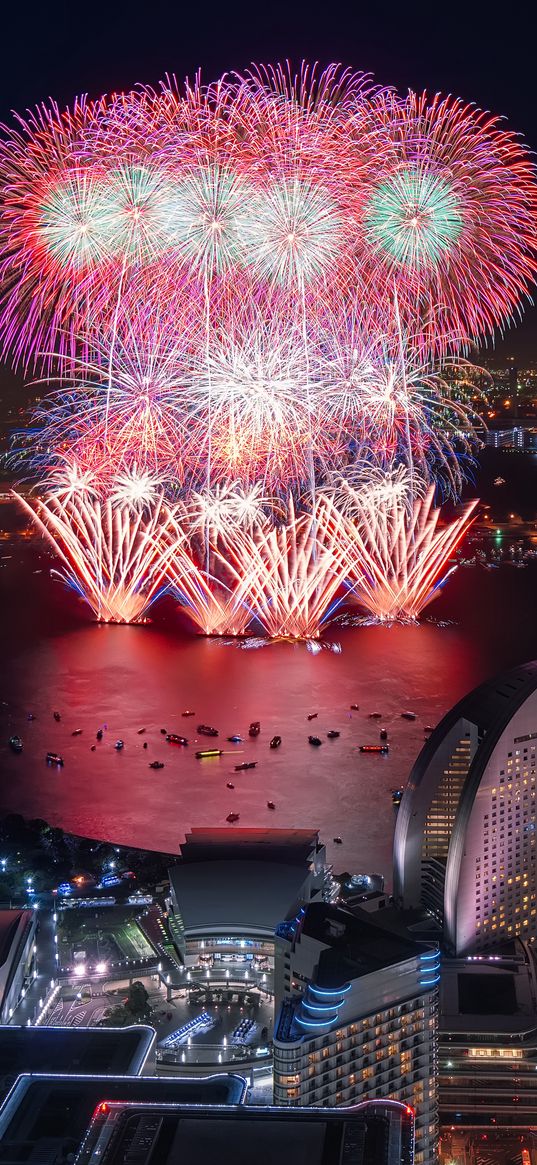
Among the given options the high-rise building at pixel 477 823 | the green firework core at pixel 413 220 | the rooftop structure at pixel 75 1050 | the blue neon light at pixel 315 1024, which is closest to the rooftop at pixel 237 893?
the high-rise building at pixel 477 823

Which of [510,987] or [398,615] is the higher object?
[398,615]

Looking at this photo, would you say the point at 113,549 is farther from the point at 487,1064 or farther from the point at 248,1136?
the point at 248,1136

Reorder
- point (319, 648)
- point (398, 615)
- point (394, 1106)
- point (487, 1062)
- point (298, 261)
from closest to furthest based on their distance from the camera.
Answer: point (394, 1106), point (487, 1062), point (298, 261), point (319, 648), point (398, 615)

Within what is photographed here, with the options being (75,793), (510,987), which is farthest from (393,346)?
(510,987)

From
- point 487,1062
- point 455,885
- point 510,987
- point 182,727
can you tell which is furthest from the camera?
point 182,727

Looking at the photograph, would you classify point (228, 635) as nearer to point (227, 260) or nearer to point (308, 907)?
point (227, 260)

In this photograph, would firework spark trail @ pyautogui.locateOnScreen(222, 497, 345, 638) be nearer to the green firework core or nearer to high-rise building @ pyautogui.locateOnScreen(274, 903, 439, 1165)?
the green firework core

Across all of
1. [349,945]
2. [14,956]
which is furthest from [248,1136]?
[14,956]
